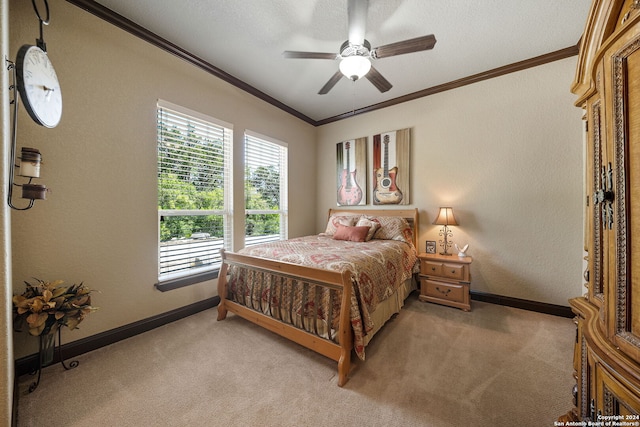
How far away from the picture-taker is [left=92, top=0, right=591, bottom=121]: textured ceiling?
1.90 metres

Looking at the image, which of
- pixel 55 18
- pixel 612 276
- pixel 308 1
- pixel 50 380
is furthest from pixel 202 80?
pixel 612 276

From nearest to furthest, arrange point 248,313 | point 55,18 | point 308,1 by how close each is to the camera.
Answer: point 55,18
point 308,1
point 248,313

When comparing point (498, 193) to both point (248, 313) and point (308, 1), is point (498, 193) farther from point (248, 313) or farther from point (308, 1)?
point (248, 313)

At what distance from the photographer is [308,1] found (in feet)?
6.08

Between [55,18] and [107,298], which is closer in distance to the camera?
[55,18]

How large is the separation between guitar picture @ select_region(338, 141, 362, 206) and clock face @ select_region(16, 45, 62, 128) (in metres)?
3.35

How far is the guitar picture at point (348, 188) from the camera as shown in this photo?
154 inches

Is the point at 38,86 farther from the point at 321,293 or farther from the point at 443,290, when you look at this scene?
the point at 443,290

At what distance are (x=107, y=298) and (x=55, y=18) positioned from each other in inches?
89.4

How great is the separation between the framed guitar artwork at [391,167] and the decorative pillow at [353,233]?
0.82 m

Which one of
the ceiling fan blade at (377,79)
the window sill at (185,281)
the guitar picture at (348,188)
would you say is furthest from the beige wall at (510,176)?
the window sill at (185,281)

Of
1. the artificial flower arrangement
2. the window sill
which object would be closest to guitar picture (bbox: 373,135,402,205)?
the window sill

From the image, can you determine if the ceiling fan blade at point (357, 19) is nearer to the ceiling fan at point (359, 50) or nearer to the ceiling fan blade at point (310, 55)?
the ceiling fan at point (359, 50)

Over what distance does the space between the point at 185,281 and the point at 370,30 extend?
3.19 m
